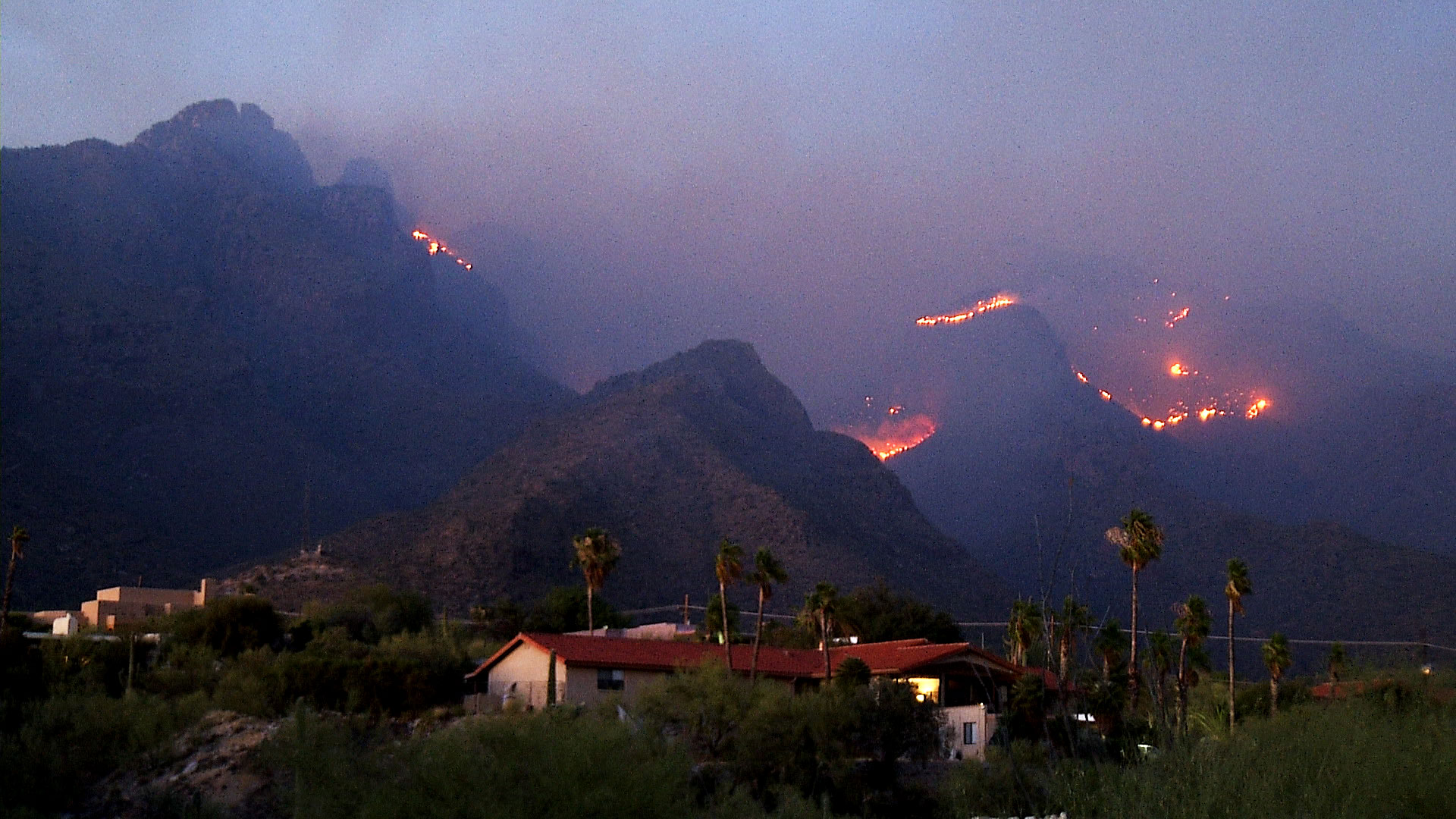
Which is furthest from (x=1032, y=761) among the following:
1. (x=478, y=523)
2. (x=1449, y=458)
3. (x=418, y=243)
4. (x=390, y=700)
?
(x=418, y=243)

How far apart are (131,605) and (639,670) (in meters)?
37.8

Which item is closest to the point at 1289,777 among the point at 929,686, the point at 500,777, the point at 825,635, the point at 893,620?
the point at 500,777

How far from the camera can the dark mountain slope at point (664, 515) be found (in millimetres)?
96375

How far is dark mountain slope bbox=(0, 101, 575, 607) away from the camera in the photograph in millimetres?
107500

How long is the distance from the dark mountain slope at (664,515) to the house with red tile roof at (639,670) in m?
30.4

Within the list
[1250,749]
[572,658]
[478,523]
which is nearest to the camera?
[1250,749]

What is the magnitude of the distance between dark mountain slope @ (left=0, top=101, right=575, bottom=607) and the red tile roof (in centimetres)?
5033

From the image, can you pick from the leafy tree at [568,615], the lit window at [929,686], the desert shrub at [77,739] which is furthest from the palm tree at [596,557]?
the desert shrub at [77,739]

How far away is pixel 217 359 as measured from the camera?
128125 mm

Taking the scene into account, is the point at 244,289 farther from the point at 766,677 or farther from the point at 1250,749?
the point at 1250,749

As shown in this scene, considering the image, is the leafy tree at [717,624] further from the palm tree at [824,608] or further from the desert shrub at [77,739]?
the desert shrub at [77,739]

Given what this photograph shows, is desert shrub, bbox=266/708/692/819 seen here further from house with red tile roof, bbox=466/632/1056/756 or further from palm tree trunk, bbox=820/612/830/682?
palm tree trunk, bbox=820/612/830/682

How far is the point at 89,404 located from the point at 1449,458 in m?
128

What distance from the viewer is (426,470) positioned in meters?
136
